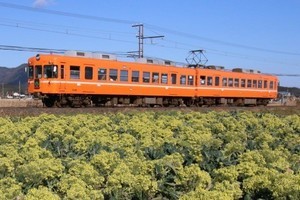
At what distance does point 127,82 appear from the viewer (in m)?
28.9

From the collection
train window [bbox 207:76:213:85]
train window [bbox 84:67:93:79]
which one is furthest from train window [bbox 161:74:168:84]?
train window [bbox 84:67:93:79]

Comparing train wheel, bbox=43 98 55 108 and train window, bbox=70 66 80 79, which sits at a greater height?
train window, bbox=70 66 80 79

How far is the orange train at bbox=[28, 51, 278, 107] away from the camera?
2545cm

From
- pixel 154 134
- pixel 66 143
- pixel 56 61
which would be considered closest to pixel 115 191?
pixel 66 143

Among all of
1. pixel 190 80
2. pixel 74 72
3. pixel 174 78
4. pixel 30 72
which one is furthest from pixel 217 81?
pixel 30 72

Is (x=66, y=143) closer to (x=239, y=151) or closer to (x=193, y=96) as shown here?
(x=239, y=151)

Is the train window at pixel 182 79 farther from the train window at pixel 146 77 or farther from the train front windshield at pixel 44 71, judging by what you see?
the train front windshield at pixel 44 71

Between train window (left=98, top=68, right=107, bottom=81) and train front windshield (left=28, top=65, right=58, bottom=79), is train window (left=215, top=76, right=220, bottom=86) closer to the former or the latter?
train window (left=98, top=68, right=107, bottom=81)

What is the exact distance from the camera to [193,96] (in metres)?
34.9

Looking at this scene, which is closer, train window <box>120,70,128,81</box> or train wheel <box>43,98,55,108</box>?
train wheel <box>43,98,55,108</box>

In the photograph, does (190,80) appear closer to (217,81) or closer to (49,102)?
(217,81)

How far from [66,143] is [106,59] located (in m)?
18.5

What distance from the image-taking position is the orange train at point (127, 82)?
25.5 metres

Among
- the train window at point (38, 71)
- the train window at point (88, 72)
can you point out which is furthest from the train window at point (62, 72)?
the train window at point (88, 72)
